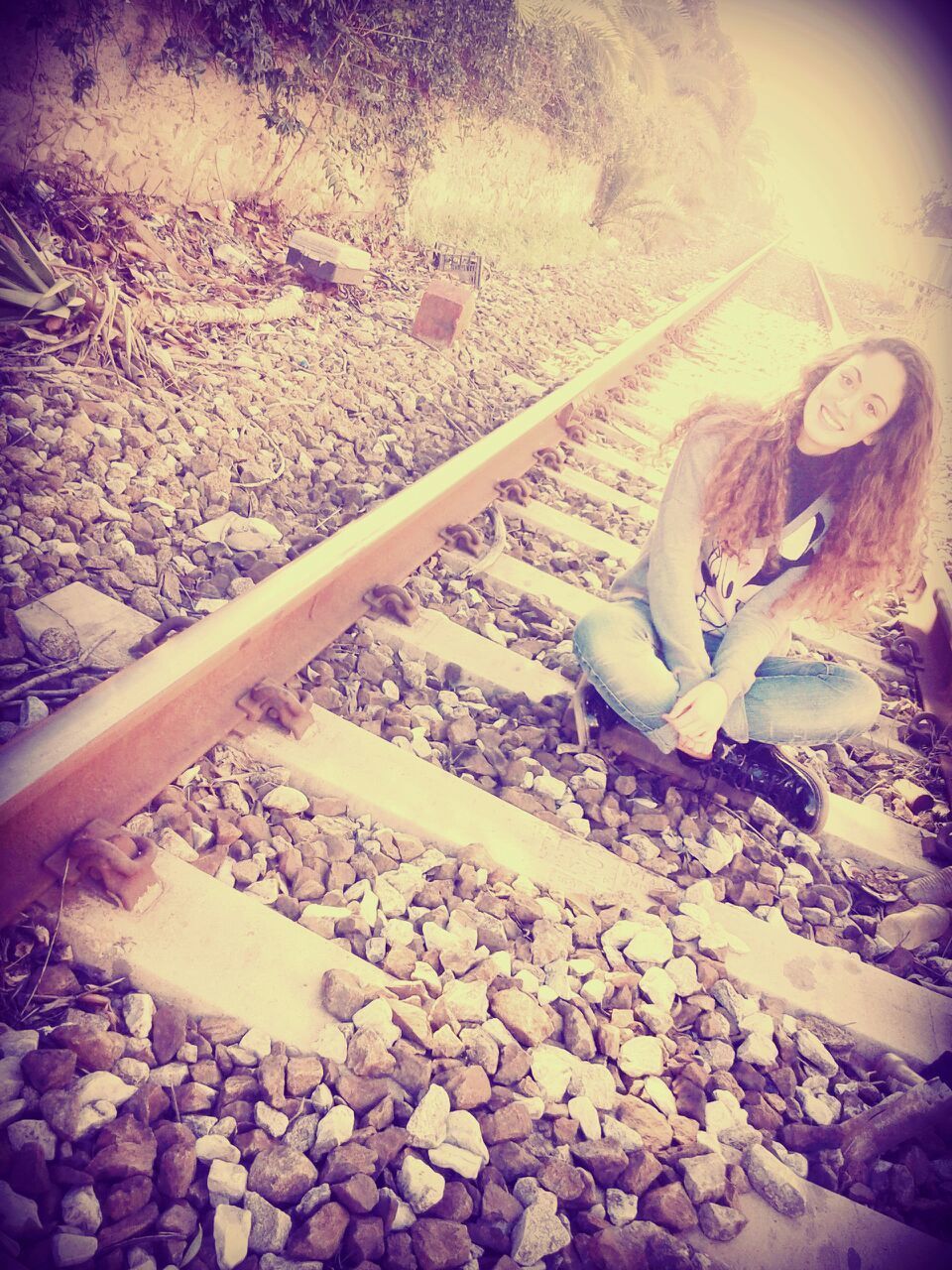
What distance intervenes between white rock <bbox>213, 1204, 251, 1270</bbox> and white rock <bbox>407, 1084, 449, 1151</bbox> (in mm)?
286

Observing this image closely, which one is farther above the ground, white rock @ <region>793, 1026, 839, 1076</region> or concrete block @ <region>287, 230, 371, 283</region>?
concrete block @ <region>287, 230, 371, 283</region>

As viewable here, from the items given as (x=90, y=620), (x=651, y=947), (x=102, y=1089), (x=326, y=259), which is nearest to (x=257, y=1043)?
(x=102, y=1089)

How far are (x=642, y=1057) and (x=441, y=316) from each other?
446 cm

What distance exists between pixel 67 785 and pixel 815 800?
203cm

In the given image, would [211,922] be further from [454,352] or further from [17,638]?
[454,352]

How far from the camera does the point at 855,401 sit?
2248mm

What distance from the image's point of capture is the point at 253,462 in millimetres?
3217

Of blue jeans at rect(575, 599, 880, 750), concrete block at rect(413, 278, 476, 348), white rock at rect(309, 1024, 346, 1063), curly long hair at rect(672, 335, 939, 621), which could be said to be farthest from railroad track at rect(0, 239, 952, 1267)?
Answer: concrete block at rect(413, 278, 476, 348)

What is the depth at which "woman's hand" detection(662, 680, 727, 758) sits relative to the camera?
2.21 meters

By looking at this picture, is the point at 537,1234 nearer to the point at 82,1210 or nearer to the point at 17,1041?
the point at 82,1210

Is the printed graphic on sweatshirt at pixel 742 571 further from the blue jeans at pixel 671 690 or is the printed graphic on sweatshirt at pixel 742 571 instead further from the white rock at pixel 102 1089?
the white rock at pixel 102 1089

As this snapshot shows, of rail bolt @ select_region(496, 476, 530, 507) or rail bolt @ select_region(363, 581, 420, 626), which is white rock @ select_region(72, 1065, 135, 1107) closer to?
rail bolt @ select_region(363, 581, 420, 626)

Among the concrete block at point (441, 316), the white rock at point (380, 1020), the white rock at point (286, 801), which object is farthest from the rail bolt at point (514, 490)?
the white rock at point (380, 1020)

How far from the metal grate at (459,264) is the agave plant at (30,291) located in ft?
12.7
